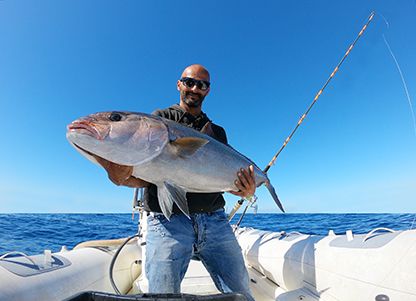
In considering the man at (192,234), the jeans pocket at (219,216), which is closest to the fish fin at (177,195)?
the man at (192,234)

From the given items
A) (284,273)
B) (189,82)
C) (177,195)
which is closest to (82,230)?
(284,273)

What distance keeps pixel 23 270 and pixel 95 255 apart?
176 cm

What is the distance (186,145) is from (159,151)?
214 millimetres

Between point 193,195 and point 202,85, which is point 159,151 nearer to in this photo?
point 193,195

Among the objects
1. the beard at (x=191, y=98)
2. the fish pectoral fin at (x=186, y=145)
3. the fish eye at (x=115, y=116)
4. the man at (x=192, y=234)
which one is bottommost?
the man at (x=192, y=234)

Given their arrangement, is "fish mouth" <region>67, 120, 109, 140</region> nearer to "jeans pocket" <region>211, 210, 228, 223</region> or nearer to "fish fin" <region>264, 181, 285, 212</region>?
"jeans pocket" <region>211, 210, 228, 223</region>

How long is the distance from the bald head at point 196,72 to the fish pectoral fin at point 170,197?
1383mm

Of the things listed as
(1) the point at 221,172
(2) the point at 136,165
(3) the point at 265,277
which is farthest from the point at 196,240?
(3) the point at 265,277

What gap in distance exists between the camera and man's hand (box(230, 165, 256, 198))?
8.15 feet

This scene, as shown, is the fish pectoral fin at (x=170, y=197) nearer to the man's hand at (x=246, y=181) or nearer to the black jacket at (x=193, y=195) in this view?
the black jacket at (x=193, y=195)

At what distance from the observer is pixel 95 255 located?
4441 millimetres

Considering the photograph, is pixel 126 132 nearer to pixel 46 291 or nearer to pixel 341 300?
pixel 46 291

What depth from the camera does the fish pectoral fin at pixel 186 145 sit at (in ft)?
6.89

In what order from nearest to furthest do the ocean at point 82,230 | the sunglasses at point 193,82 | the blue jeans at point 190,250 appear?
the blue jeans at point 190,250, the sunglasses at point 193,82, the ocean at point 82,230
